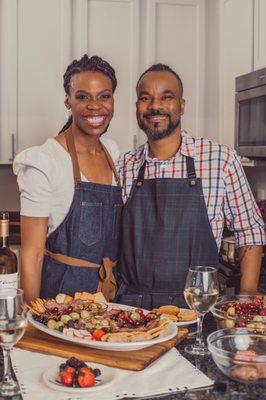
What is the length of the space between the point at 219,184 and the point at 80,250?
51 cm

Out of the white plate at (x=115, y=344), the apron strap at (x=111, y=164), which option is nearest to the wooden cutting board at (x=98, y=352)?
the white plate at (x=115, y=344)

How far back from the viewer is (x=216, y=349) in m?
1.11

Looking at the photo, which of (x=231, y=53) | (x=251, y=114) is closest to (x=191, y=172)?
(x=251, y=114)

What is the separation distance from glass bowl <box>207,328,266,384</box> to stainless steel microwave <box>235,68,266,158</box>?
5.56 ft

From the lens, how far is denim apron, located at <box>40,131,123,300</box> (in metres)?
1.87

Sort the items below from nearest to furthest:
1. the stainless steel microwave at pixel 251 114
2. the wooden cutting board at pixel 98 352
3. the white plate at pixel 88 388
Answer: the white plate at pixel 88 388
the wooden cutting board at pixel 98 352
the stainless steel microwave at pixel 251 114

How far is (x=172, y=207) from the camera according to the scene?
6.24ft

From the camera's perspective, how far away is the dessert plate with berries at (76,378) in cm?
106

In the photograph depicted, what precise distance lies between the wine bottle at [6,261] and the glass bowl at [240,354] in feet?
1.69

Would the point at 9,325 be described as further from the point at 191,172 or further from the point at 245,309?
the point at 191,172

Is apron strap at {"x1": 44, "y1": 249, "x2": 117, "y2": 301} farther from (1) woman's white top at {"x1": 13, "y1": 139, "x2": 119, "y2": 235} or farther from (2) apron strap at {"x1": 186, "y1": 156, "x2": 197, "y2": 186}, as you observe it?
(2) apron strap at {"x1": 186, "y1": 156, "x2": 197, "y2": 186}

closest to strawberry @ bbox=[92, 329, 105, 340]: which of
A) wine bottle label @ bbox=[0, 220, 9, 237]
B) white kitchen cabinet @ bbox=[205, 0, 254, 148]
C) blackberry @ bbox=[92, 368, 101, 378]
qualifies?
blackberry @ bbox=[92, 368, 101, 378]

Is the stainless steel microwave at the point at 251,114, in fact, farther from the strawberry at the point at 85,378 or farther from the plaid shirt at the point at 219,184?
the strawberry at the point at 85,378

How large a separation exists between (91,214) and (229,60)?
1.89 m
